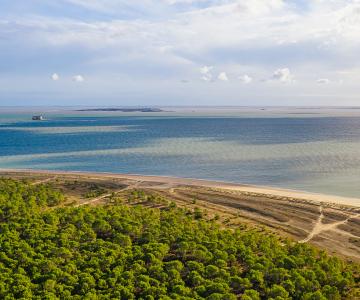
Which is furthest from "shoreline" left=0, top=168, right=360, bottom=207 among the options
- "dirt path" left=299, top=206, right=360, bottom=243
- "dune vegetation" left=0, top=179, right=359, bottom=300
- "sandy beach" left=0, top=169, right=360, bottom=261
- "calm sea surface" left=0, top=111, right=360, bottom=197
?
"dune vegetation" left=0, top=179, right=359, bottom=300

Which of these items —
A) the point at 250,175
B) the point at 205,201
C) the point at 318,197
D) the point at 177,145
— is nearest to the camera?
the point at 205,201

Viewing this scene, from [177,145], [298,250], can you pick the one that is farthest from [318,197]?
[177,145]

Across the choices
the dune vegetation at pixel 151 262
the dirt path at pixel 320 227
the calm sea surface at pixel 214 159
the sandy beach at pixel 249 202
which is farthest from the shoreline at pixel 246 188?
the dune vegetation at pixel 151 262

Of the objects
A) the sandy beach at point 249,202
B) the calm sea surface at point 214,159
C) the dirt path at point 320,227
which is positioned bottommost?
the dirt path at point 320,227

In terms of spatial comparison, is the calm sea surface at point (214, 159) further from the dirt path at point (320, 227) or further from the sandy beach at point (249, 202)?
the dirt path at point (320, 227)

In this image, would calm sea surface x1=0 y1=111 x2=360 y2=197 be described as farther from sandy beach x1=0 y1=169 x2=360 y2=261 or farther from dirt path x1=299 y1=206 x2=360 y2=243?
A: dirt path x1=299 y1=206 x2=360 y2=243

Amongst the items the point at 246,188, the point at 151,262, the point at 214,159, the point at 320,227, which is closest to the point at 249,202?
the point at 320,227

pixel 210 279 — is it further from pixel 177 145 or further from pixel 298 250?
pixel 177 145

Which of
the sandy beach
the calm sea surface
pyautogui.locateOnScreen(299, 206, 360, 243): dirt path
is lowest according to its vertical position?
pyautogui.locateOnScreen(299, 206, 360, 243): dirt path

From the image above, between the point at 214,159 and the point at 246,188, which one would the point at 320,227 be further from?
the point at 214,159
